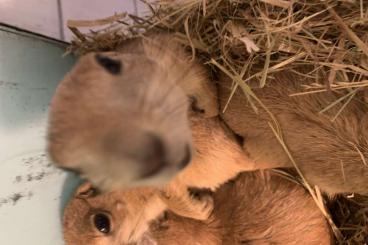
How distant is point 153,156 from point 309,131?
54 centimetres

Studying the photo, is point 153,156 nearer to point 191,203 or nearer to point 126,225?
point 191,203

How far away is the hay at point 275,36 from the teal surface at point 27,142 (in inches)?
11.3

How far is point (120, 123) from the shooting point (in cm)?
99

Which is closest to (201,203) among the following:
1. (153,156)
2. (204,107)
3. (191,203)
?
(191,203)

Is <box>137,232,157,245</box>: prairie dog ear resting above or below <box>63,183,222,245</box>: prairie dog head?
below

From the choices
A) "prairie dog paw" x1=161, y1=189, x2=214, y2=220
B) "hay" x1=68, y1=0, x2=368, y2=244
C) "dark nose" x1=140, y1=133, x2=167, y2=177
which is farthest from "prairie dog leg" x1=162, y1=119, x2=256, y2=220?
"dark nose" x1=140, y1=133, x2=167, y2=177

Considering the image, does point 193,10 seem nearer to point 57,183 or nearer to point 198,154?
point 198,154

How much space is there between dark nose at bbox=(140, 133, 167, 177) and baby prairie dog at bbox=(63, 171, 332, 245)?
0.64 meters

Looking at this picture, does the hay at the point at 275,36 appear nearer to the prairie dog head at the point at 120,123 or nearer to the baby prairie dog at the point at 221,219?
the prairie dog head at the point at 120,123

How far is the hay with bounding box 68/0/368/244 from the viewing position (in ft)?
3.92

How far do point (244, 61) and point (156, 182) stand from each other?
1.69 ft

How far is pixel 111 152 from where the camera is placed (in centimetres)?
96

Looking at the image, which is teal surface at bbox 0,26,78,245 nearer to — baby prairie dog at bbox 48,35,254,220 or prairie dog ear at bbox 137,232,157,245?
prairie dog ear at bbox 137,232,157,245

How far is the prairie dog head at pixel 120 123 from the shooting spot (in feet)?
3.15
